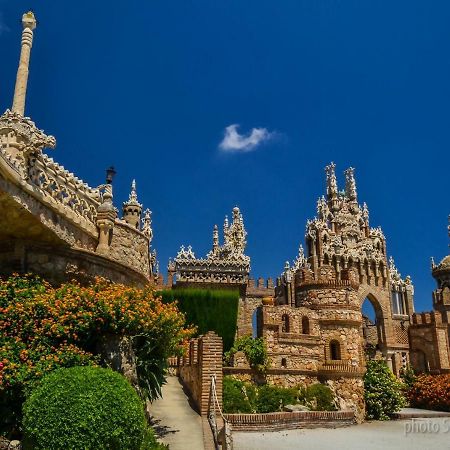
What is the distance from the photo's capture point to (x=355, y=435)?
1834 centimetres

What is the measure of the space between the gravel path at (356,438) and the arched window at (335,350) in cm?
336

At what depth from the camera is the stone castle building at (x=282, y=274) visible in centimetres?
1116

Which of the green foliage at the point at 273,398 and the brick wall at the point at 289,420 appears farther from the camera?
the green foliage at the point at 273,398

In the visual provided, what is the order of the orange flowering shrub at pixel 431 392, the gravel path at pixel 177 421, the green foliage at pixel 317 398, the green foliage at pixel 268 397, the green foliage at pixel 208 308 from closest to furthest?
1. the gravel path at pixel 177 421
2. the green foliage at pixel 268 397
3. the green foliage at pixel 317 398
4. the green foliage at pixel 208 308
5. the orange flowering shrub at pixel 431 392

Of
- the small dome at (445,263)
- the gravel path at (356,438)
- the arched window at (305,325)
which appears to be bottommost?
the gravel path at (356,438)

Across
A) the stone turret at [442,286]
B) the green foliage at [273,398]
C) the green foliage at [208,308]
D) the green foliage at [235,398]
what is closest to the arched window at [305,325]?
the green foliage at [273,398]

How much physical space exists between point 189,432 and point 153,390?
1738 millimetres

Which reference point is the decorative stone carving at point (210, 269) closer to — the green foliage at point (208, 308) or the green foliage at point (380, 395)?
the green foliage at point (208, 308)

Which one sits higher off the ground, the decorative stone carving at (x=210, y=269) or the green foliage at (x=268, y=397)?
the decorative stone carving at (x=210, y=269)

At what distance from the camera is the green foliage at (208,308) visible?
967 inches

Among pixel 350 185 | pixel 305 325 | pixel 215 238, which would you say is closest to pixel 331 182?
pixel 350 185

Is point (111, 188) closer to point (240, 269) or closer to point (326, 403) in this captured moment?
point (326, 403)

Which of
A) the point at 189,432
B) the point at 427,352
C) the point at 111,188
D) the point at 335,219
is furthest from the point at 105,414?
the point at 335,219

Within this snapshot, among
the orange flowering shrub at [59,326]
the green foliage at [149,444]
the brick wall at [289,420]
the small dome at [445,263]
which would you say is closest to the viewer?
the orange flowering shrub at [59,326]
